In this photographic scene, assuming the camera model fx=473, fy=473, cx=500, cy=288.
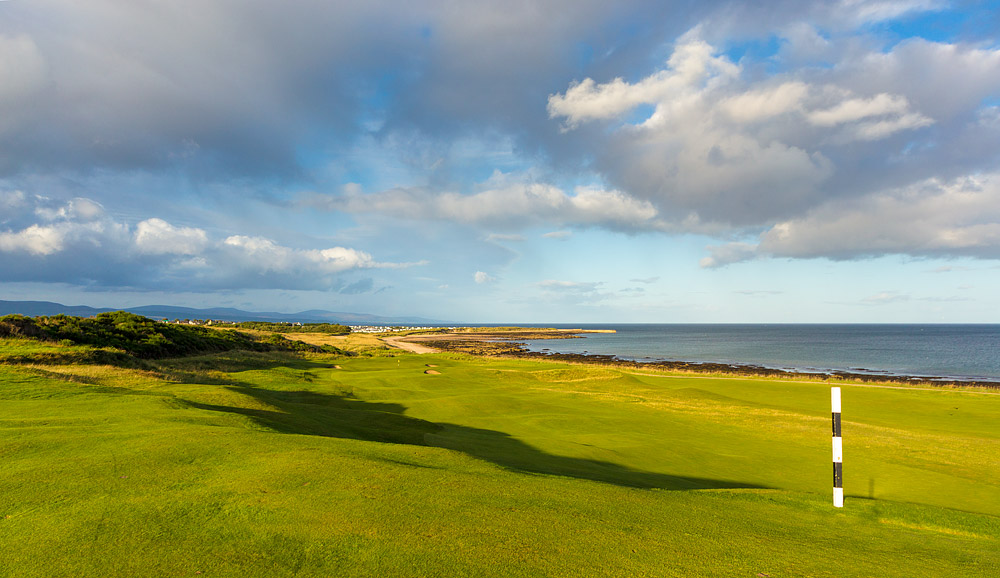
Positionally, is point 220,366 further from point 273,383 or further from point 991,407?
point 991,407

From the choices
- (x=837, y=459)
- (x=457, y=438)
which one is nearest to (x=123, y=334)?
(x=457, y=438)

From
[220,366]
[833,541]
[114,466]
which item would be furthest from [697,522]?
[220,366]

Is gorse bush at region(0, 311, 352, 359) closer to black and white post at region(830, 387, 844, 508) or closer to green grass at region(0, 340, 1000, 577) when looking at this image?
green grass at region(0, 340, 1000, 577)

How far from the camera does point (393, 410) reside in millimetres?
23109

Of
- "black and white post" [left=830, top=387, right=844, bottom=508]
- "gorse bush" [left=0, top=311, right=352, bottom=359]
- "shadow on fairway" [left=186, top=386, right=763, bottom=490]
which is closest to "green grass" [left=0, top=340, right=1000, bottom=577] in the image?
"shadow on fairway" [left=186, top=386, right=763, bottom=490]

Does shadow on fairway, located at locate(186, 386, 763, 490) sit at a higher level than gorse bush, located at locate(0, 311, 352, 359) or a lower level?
lower

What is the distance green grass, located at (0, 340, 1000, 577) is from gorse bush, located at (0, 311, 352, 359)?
690 inches

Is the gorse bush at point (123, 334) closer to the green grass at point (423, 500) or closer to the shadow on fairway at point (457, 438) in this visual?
the green grass at point (423, 500)

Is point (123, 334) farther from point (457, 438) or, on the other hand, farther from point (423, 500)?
point (423, 500)

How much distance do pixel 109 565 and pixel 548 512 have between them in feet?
15.4

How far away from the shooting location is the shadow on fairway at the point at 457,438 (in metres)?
11.4

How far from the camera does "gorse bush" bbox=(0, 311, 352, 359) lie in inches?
1156

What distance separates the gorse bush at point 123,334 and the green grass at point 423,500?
690 inches

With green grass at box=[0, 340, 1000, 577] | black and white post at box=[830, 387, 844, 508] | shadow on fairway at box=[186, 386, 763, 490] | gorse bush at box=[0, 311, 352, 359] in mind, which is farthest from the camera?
gorse bush at box=[0, 311, 352, 359]
